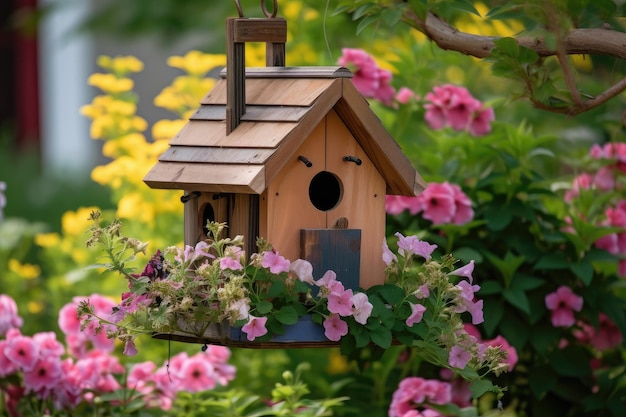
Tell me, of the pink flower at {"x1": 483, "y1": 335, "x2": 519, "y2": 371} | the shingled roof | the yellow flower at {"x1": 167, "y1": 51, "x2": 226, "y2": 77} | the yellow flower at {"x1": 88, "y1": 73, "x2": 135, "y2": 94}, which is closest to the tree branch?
the shingled roof

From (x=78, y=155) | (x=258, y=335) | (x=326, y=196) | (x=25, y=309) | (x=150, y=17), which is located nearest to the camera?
(x=258, y=335)

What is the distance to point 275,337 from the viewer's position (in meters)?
2.11

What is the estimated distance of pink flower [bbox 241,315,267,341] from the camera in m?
2.03

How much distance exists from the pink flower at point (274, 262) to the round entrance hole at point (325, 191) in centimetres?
30

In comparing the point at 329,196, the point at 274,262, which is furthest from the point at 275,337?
the point at 329,196

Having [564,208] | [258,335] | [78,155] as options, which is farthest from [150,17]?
[258,335]

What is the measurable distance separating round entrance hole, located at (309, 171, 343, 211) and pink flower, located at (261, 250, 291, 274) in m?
0.30

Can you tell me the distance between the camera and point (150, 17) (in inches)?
232

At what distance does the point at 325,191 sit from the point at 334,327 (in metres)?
0.37

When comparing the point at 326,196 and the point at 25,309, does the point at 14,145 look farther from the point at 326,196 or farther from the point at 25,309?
the point at 326,196

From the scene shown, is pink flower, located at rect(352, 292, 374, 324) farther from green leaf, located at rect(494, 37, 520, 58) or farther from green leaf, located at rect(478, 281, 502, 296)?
green leaf, located at rect(478, 281, 502, 296)

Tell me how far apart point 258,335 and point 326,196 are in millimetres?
449

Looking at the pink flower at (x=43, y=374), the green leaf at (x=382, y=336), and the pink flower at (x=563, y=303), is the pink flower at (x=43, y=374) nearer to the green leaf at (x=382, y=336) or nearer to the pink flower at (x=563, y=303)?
the green leaf at (x=382, y=336)

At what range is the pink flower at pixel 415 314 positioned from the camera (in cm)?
213
